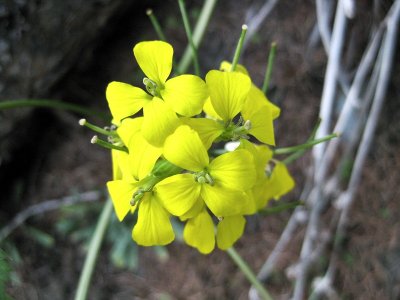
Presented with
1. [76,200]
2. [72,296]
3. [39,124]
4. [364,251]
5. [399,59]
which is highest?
[399,59]

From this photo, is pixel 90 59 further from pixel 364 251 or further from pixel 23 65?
pixel 364 251

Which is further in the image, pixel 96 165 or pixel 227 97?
pixel 96 165

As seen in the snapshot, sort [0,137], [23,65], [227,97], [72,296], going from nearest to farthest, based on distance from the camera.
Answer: [227,97]
[23,65]
[0,137]
[72,296]

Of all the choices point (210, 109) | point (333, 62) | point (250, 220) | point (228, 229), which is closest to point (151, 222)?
point (228, 229)

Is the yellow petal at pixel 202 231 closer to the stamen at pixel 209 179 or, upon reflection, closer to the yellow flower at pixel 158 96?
the stamen at pixel 209 179

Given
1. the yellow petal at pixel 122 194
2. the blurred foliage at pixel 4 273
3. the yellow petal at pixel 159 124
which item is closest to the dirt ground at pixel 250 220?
the blurred foliage at pixel 4 273

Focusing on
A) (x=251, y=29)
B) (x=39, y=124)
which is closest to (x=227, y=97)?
(x=251, y=29)
